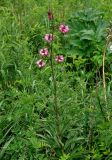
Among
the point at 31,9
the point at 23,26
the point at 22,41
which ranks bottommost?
the point at 22,41

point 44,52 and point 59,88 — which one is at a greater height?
point 44,52

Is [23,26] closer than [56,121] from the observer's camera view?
No

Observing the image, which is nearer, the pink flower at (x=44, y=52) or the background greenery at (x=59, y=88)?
the pink flower at (x=44, y=52)

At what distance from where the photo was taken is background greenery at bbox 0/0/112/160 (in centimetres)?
281

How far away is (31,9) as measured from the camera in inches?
198

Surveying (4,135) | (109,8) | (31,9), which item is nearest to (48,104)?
(4,135)

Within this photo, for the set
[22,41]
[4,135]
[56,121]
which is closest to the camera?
[56,121]

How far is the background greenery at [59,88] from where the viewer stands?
281cm

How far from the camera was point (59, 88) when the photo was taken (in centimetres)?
320

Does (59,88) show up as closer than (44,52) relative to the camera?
No

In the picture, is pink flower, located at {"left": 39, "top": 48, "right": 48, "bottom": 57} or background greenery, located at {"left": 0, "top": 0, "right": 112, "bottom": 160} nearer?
pink flower, located at {"left": 39, "top": 48, "right": 48, "bottom": 57}

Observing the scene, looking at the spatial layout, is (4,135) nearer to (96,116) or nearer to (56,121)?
(56,121)

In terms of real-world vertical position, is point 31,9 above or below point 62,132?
above

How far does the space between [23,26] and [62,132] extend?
6.69ft
